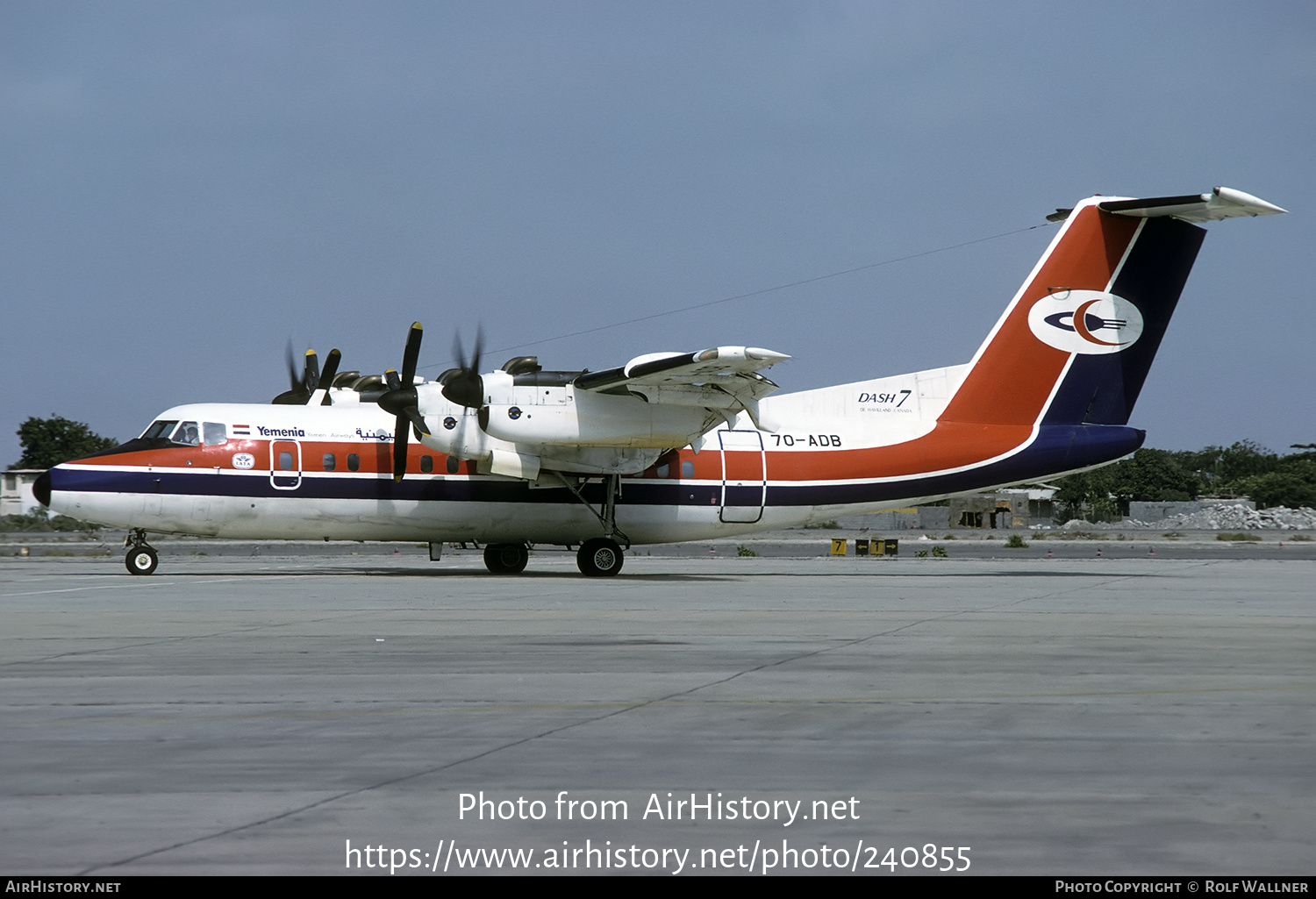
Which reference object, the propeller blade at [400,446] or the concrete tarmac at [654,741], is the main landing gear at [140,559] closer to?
the propeller blade at [400,446]

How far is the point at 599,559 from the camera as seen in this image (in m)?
24.7

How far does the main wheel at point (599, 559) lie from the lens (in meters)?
24.7

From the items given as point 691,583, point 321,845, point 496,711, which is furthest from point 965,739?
point 691,583

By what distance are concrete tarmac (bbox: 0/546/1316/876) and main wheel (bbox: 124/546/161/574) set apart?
323 inches

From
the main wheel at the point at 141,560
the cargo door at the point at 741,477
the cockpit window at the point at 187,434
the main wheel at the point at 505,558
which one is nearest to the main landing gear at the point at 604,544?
the main wheel at the point at 505,558

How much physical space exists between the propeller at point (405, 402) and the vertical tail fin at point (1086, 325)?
11.3 m

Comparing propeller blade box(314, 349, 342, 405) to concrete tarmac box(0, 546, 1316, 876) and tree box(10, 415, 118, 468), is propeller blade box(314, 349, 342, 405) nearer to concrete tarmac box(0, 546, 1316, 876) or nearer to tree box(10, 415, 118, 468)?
concrete tarmac box(0, 546, 1316, 876)

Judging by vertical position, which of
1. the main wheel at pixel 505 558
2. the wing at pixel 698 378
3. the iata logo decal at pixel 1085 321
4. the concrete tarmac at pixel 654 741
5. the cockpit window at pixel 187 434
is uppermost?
the iata logo decal at pixel 1085 321

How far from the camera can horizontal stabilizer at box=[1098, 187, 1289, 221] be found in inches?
899

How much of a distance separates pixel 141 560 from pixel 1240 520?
2587 inches

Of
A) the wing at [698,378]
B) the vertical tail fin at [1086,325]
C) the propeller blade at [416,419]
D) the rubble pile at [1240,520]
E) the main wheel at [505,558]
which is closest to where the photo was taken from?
the wing at [698,378]

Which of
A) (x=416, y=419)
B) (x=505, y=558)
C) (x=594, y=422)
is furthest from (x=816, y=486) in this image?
(x=416, y=419)

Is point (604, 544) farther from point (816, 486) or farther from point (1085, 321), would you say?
point (1085, 321)

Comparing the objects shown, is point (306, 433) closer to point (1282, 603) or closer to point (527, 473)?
point (527, 473)
